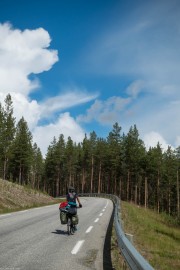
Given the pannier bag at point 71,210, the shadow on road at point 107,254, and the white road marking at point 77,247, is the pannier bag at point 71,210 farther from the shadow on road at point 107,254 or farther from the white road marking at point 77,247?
the white road marking at point 77,247

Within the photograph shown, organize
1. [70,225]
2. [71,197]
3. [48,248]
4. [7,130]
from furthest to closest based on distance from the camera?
[7,130], [71,197], [70,225], [48,248]

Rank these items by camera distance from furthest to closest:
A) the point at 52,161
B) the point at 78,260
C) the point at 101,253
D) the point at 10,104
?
the point at 52,161, the point at 10,104, the point at 101,253, the point at 78,260

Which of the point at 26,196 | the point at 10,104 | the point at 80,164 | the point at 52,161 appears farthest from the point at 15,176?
the point at 26,196

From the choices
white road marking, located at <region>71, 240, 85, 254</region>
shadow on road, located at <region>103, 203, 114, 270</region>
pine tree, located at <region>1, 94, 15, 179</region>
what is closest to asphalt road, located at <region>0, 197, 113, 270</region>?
white road marking, located at <region>71, 240, 85, 254</region>

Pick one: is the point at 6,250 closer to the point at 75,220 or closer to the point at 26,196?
the point at 75,220

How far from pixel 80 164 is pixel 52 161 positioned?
7.95m

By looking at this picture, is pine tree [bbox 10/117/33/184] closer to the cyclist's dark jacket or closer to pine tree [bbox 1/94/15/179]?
pine tree [bbox 1/94/15/179]

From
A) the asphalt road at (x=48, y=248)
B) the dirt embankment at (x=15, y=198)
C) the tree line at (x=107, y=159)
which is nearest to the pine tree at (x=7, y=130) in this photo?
the tree line at (x=107, y=159)

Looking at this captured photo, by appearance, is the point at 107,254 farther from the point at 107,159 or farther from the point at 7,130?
the point at 107,159

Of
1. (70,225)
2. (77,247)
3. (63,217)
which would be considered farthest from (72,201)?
(77,247)

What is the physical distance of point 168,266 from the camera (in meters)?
8.81

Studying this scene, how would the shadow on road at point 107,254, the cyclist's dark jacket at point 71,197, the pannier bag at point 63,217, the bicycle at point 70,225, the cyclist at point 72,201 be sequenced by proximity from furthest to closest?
the cyclist's dark jacket at point 71,197 → the cyclist at point 72,201 → the pannier bag at point 63,217 → the bicycle at point 70,225 → the shadow on road at point 107,254

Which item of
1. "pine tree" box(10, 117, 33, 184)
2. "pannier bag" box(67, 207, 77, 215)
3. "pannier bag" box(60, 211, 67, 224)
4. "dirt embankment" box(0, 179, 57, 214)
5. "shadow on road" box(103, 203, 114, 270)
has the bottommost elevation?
"dirt embankment" box(0, 179, 57, 214)

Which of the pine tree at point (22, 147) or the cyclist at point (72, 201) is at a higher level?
the pine tree at point (22, 147)
